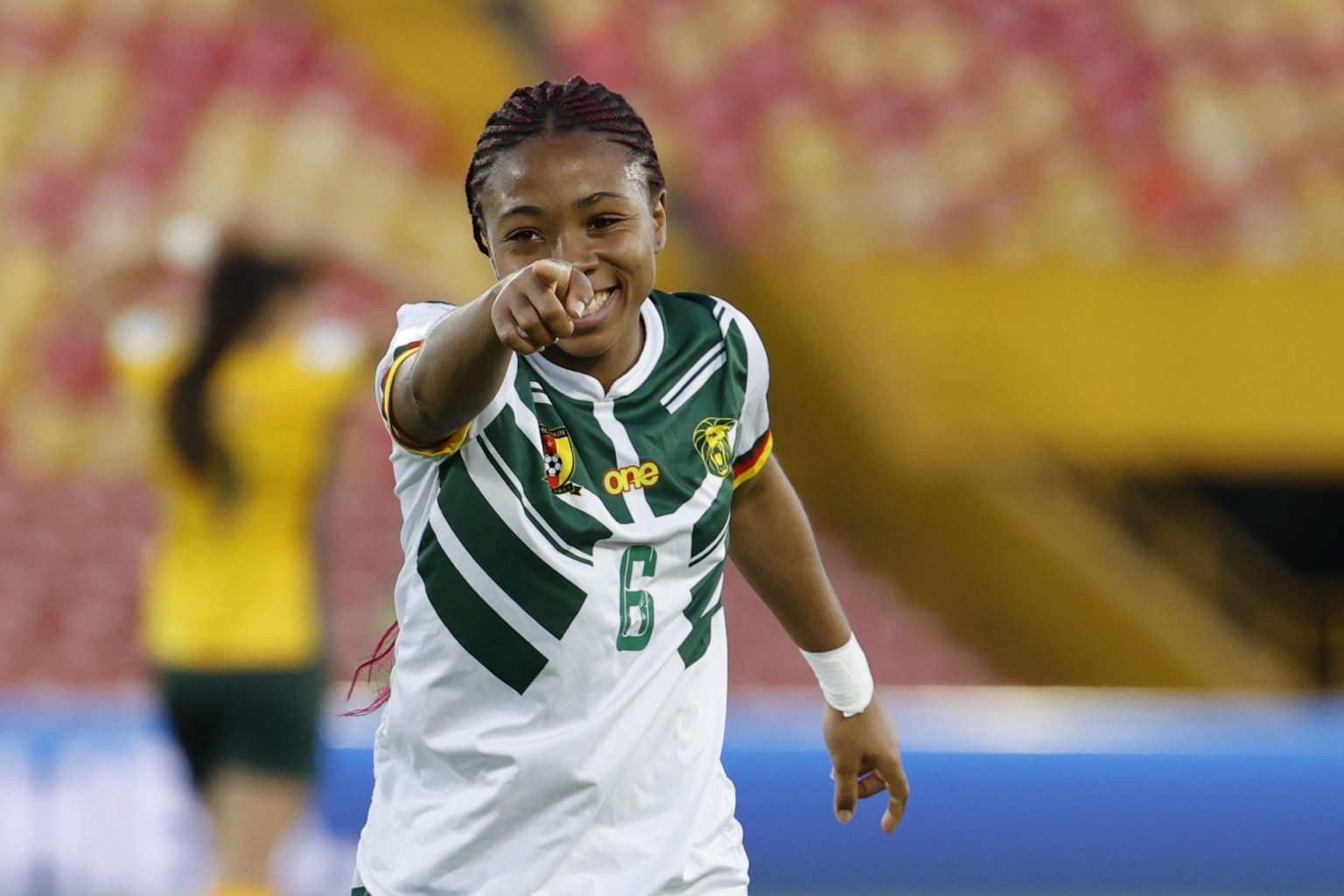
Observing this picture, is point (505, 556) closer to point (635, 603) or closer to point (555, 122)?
point (635, 603)

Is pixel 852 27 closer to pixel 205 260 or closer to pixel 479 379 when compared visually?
pixel 205 260

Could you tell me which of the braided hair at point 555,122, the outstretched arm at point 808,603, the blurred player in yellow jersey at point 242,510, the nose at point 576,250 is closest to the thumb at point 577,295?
the nose at point 576,250

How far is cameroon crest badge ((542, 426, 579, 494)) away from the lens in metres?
1.94

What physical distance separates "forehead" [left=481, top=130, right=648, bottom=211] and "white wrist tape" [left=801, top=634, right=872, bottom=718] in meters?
0.75

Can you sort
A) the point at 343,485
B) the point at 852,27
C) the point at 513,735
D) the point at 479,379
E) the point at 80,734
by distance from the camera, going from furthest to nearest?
the point at 852,27, the point at 343,485, the point at 80,734, the point at 513,735, the point at 479,379

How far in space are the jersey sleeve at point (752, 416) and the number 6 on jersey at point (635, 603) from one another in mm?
242

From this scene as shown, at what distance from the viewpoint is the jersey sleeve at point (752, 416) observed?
220 cm

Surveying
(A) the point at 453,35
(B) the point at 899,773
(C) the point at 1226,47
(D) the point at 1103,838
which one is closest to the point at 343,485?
(A) the point at 453,35

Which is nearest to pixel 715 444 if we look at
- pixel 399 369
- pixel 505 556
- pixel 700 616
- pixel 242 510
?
pixel 700 616

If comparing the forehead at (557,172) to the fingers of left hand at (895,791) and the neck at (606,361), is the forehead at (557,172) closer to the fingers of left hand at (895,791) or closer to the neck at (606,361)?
the neck at (606,361)

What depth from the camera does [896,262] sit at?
951 cm

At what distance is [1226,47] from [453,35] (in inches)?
175

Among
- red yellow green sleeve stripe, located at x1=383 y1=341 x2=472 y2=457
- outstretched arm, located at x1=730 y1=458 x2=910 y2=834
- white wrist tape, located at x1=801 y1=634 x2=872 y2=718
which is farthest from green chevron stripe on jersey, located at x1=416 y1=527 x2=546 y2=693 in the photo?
white wrist tape, located at x1=801 y1=634 x2=872 y2=718

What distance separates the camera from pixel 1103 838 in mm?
5570
